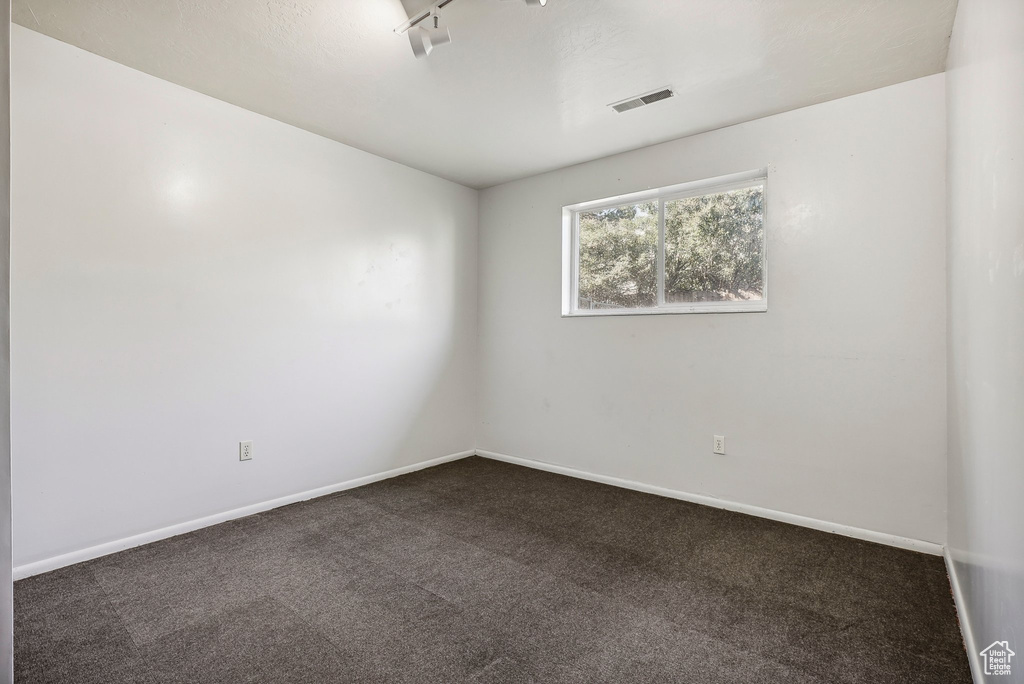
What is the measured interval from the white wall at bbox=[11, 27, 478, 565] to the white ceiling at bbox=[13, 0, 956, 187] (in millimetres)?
271

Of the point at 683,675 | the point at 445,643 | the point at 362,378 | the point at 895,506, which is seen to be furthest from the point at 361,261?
the point at 895,506

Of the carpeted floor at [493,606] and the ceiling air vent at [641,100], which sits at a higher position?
the ceiling air vent at [641,100]

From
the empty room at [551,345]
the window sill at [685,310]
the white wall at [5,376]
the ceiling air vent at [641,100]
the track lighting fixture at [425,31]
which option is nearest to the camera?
the white wall at [5,376]

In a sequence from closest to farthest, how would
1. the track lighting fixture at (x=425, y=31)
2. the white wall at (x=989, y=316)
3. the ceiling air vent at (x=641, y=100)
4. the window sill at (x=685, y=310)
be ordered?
the white wall at (x=989, y=316), the track lighting fixture at (x=425, y=31), the ceiling air vent at (x=641, y=100), the window sill at (x=685, y=310)

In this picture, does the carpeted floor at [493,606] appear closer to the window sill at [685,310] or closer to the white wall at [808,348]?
the white wall at [808,348]

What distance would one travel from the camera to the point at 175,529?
104 inches

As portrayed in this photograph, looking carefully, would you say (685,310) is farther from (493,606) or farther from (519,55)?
(493,606)

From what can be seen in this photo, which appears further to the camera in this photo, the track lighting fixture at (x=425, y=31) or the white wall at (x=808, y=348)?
the white wall at (x=808, y=348)

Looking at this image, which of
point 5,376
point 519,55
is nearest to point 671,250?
→ point 519,55

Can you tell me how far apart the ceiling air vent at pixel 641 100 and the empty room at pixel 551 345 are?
0.10 m

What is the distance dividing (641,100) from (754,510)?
249 cm

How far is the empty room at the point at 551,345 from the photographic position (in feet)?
5.40

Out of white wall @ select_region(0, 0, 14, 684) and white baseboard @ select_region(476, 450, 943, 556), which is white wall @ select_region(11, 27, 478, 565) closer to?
white baseboard @ select_region(476, 450, 943, 556)

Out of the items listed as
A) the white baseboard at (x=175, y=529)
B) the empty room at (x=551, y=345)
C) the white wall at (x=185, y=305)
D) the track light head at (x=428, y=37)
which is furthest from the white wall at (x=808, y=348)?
the white baseboard at (x=175, y=529)
